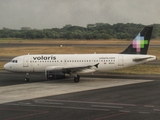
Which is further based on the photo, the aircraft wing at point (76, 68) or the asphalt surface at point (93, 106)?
the aircraft wing at point (76, 68)

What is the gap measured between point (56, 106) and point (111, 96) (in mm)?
6699

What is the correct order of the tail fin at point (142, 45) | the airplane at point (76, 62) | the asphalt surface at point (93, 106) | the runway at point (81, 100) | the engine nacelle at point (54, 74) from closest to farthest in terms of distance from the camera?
the asphalt surface at point (93, 106)
the runway at point (81, 100)
the engine nacelle at point (54, 74)
the airplane at point (76, 62)
the tail fin at point (142, 45)

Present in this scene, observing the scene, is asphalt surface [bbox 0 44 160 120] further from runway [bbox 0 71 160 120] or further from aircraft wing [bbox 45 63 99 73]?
aircraft wing [bbox 45 63 99 73]

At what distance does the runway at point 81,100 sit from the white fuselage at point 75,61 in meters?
2.45

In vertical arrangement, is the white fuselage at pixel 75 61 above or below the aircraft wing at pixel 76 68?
above

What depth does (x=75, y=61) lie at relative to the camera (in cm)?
3859

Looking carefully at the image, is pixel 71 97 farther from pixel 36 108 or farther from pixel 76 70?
pixel 76 70

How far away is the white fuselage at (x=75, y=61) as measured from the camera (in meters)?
38.2

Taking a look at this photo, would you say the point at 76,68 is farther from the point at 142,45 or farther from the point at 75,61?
the point at 142,45

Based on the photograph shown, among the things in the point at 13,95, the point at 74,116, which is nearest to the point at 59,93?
the point at 13,95

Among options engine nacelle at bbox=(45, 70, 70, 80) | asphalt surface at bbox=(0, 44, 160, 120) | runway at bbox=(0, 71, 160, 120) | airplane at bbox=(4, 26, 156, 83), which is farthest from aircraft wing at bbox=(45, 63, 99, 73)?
asphalt surface at bbox=(0, 44, 160, 120)

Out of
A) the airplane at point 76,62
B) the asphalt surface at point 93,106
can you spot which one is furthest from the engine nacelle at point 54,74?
the asphalt surface at point 93,106

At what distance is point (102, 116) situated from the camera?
2017cm

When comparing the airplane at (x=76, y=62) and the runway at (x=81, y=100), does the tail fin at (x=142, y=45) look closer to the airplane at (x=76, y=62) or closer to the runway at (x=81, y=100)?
the airplane at (x=76, y=62)
